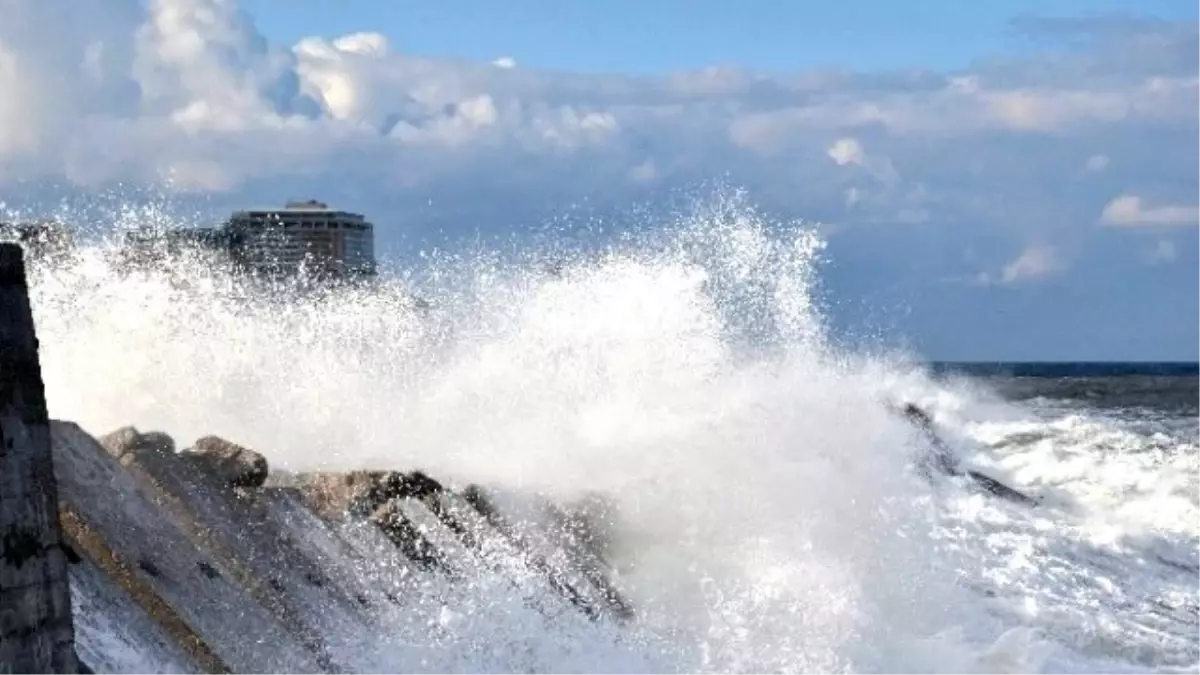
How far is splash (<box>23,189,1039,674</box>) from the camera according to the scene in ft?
39.7

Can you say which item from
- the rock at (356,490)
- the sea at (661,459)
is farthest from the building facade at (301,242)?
the rock at (356,490)

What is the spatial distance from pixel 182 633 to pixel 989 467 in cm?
2252

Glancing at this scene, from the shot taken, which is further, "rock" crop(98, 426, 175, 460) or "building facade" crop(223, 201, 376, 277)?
"building facade" crop(223, 201, 376, 277)

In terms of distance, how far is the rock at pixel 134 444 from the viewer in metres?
8.63

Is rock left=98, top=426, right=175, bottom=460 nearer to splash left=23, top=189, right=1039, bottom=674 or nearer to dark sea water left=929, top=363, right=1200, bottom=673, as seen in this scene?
splash left=23, top=189, right=1039, bottom=674

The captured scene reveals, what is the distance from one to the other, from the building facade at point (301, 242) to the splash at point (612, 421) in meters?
2.13

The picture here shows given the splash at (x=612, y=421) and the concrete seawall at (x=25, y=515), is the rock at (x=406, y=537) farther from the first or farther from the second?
the concrete seawall at (x=25, y=515)

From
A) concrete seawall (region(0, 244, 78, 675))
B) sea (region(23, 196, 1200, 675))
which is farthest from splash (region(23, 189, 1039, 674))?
concrete seawall (region(0, 244, 78, 675))

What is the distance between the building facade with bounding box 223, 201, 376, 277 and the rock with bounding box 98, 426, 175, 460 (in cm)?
1191

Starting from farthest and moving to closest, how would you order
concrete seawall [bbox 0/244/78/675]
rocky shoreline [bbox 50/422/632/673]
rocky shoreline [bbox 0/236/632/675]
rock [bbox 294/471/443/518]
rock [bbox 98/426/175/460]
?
rock [bbox 294/471/443/518]
rock [bbox 98/426/175/460]
rocky shoreline [bbox 50/422/632/673]
rocky shoreline [bbox 0/236/632/675]
concrete seawall [bbox 0/244/78/675]

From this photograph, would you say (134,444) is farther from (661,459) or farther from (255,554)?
(661,459)

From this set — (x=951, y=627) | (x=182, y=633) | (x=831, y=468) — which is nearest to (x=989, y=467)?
(x=831, y=468)

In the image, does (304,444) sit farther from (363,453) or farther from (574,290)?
(574,290)

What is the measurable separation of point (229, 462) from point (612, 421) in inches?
322
